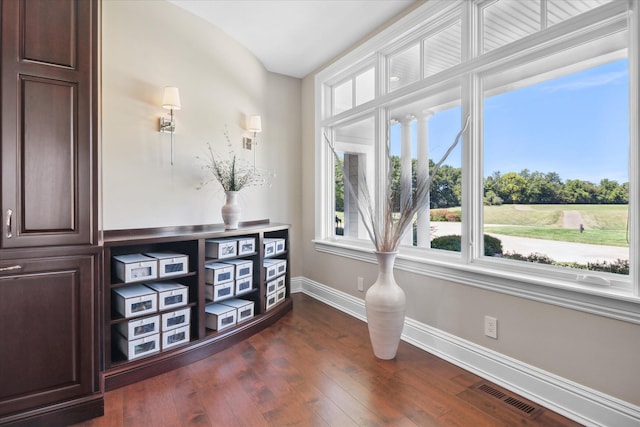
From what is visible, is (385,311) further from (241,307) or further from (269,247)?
(269,247)

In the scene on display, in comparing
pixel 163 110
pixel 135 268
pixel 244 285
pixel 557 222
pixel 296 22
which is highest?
pixel 296 22

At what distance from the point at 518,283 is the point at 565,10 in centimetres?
161

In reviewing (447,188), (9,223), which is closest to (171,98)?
(9,223)

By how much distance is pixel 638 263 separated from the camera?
162cm

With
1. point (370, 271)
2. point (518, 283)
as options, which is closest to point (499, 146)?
point (518, 283)

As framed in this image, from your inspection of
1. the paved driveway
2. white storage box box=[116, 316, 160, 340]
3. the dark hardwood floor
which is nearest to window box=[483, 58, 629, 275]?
the paved driveway

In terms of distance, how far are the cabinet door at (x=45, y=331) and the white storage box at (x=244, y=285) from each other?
1.18 metres

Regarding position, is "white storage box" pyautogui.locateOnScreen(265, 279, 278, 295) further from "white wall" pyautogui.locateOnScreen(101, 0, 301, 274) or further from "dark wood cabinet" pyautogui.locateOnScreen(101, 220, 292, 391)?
"white wall" pyautogui.locateOnScreen(101, 0, 301, 274)

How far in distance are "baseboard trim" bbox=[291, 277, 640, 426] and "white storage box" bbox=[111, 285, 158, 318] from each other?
1.98m

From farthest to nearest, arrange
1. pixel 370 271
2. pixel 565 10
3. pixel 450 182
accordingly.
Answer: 1. pixel 370 271
2. pixel 450 182
3. pixel 565 10

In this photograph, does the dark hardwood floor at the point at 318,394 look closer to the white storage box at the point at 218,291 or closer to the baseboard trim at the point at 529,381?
the baseboard trim at the point at 529,381

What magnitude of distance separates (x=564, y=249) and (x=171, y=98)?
3026mm

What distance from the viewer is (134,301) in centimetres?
223

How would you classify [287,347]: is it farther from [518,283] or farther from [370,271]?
[518,283]
